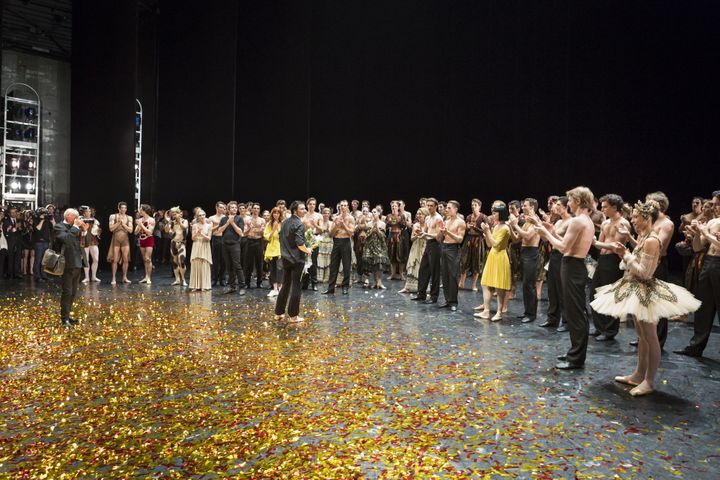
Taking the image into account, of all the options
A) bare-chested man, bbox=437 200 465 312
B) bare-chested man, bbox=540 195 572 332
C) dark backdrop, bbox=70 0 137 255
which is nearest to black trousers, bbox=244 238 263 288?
bare-chested man, bbox=437 200 465 312

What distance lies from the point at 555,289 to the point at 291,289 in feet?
11.9

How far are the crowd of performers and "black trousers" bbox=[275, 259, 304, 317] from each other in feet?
2.13

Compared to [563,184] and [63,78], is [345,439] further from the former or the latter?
[63,78]

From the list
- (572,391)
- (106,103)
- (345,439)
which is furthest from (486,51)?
(345,439)

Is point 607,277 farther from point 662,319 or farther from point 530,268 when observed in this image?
point 530,268

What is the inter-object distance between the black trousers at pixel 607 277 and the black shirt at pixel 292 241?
12.6 ft

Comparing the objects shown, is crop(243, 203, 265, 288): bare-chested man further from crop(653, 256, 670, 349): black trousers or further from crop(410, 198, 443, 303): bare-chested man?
crop(653, 256, 670, 349): black trousers

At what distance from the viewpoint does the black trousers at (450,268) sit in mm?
8508

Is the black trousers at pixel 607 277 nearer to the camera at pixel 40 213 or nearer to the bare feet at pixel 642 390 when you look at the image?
the bare feet at pixel 642 390

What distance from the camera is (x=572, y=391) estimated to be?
14.7 feet

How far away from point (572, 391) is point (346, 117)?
45.2 ft

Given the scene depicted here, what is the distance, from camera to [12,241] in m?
12.1

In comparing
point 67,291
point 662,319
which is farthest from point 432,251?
point 67,291

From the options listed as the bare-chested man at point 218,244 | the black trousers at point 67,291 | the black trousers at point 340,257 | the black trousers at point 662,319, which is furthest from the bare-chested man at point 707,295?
the bare-chested man at point 218,244
